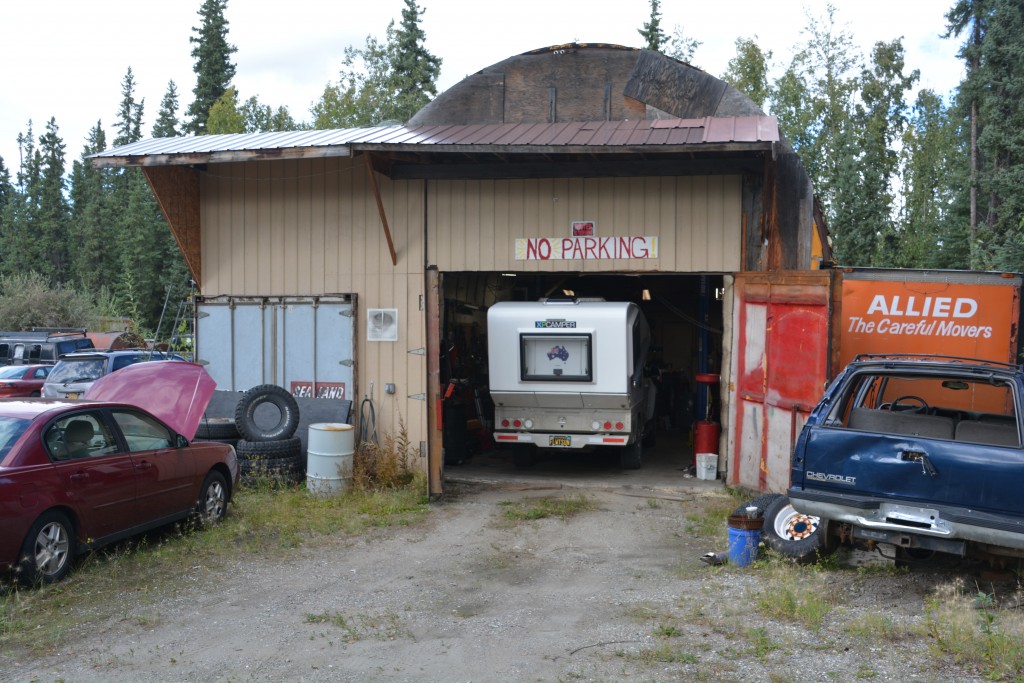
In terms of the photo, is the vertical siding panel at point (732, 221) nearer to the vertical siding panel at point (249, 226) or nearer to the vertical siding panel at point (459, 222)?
the vertical siding panel at point (459, 222)

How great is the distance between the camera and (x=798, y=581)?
24.0 feet

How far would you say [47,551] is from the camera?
7441 millimetres

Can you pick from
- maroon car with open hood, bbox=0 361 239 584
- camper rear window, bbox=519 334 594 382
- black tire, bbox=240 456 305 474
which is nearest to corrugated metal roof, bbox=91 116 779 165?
camper rear window, bbox=519 334 594 382

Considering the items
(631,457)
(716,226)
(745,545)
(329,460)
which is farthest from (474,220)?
(745,545)

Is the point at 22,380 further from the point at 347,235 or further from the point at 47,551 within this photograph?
the point at 47,551

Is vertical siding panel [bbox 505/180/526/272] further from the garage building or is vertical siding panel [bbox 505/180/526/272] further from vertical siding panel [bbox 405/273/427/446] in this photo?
vertical siding panel [bbox 405/273/427/446]

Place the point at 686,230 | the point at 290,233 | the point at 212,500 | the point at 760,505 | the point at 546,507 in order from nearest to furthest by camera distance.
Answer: the point at 760,505 < the point at 212,500 < the point at 546,507 < the point at 686,230 < the point at 290,233

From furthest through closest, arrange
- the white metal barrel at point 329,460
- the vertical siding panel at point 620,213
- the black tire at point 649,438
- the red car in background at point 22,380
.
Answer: the red car in background at point 22,380 < the black tire at point 649,438 < the vertical siding panel at point 620,213 < the white metal barrel at point 329,460

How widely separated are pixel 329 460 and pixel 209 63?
169 ft

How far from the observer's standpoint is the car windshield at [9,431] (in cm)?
737

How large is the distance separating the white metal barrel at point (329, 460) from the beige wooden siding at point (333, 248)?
4.59 feet

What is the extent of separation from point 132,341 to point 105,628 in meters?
21.4

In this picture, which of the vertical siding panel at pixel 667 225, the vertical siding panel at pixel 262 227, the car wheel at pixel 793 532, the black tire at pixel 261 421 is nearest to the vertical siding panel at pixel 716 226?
the vertical siding panel at pixel 667 225

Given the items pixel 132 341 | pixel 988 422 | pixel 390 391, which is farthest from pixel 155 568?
pixel 132 341
